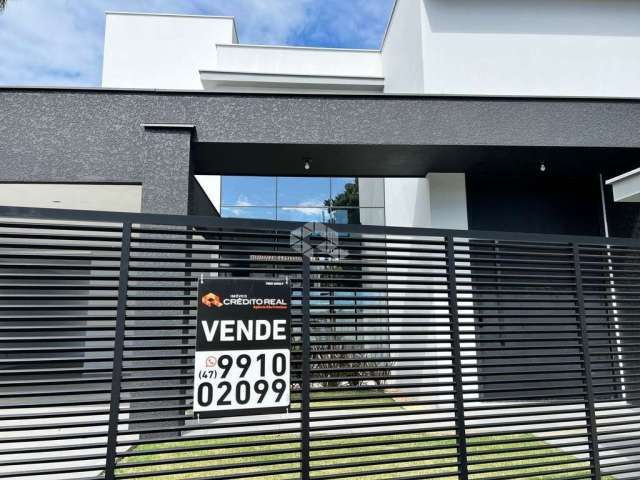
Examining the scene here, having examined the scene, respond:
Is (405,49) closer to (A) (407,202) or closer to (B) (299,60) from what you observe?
(A) (407,202)

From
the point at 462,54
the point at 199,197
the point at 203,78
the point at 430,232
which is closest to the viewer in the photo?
the point at 430,232

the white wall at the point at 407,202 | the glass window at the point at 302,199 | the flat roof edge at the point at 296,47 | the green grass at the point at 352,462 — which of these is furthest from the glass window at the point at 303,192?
the green grass at the point at 352,462

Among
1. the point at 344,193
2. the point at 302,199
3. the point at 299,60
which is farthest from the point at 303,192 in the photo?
the point at 299,60

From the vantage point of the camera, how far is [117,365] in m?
3.18

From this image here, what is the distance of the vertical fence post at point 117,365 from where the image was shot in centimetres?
309

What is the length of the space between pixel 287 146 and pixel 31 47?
9.26 metres

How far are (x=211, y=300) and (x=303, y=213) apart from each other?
1056 cm

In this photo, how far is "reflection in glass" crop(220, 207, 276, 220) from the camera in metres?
13.6

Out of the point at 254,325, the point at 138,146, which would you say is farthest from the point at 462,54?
the point at 254,325

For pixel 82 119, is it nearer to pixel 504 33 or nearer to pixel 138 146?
pixel 138 146

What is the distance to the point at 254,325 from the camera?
3.45 metres

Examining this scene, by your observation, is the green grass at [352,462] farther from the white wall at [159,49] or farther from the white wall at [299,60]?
the white wall at [159,49]

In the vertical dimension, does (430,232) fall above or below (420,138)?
below

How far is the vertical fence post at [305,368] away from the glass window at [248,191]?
1031cm
